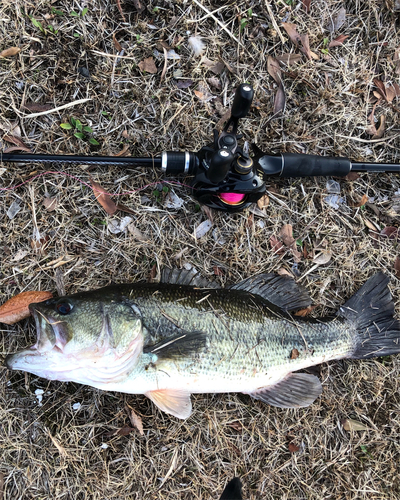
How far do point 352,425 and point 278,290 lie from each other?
1.36 metres

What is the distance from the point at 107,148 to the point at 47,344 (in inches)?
62.4

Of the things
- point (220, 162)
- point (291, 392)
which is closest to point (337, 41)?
point (220, 162)

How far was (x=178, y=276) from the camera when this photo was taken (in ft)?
8.83

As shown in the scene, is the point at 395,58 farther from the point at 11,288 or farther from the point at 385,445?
the point at 11,288

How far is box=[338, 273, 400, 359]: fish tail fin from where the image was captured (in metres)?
2.92

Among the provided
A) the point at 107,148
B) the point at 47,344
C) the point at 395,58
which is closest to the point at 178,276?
the point at 47,344

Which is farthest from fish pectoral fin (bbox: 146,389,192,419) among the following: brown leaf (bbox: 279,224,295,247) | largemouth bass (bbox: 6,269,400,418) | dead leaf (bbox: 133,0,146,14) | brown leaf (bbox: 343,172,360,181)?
dead leaf (bbox: 133,0,146,14)

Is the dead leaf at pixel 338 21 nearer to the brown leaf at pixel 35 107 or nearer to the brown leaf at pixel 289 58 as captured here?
the brown leaf at pixel 289 58

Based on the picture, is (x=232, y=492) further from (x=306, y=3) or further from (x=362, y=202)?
(x=306, y=3)

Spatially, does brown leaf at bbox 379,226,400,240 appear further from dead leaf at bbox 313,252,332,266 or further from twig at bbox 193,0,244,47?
twig at bbox 193,0,244,47

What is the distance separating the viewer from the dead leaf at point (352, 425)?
301cm

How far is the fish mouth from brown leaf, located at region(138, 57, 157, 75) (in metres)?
2.07

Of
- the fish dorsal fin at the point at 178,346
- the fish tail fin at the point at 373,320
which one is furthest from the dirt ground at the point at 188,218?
the fish dorsal fin at the point at 178,346

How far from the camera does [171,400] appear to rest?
2.51 metres
